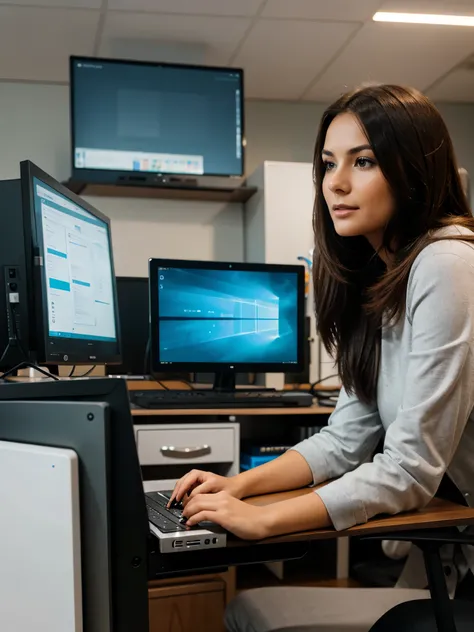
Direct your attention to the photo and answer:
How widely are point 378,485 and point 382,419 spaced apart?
0.99 feet

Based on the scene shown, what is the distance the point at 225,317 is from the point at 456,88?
233 cm

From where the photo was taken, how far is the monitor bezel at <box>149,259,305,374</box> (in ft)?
7.31

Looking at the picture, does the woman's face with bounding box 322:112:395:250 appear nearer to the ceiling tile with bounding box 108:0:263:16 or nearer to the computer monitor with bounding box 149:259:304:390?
the computer monitor with bounding box 149:259:304:390

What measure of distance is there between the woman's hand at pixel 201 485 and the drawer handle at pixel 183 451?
3.17ft

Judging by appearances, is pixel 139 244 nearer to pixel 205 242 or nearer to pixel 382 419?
pixel 205 242

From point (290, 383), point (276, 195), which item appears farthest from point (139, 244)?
point (290, 383)

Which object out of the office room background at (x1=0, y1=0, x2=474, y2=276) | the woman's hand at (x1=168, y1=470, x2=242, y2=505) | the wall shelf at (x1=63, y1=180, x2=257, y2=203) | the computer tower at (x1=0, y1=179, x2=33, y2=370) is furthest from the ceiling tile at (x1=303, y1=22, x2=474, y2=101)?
the woman's hand at (x1=168, y1=470, x2=242, y2=505)

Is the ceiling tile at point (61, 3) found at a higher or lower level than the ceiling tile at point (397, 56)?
higher

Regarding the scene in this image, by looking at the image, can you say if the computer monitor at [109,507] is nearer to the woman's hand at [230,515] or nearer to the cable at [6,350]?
the woman's hand at [230,515]

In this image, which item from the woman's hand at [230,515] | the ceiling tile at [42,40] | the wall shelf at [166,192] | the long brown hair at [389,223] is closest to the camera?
the woman's hand at [230,515]

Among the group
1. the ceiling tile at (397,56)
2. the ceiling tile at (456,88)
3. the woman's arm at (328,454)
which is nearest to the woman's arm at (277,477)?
the woman's arm at (328,454)

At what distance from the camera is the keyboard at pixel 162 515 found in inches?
33.4

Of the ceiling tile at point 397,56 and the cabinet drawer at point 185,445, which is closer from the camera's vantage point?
the cabinet drawer at point 185,445

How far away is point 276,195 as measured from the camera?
10.1ft
